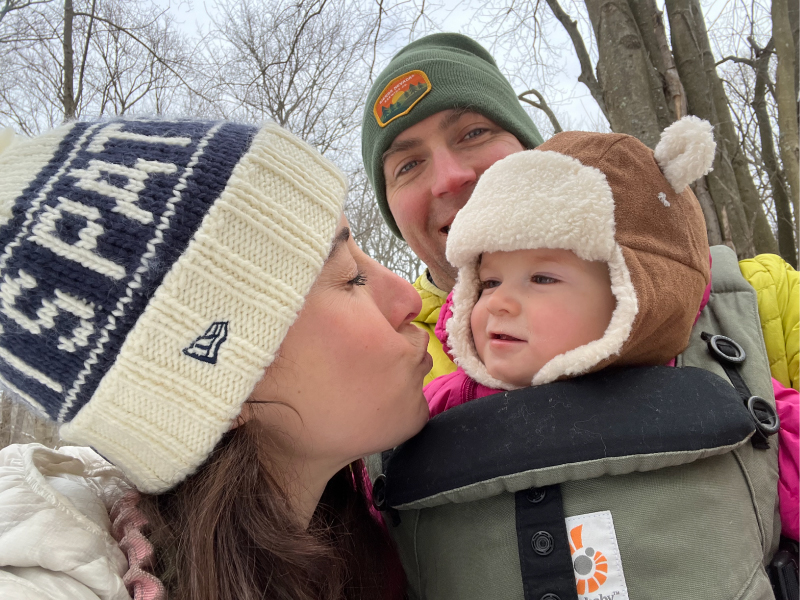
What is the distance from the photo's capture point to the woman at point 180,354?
39.4 inches

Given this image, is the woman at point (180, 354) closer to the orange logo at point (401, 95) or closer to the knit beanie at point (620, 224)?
the knit beanie at point (620, 224)

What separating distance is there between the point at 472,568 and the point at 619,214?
3.23 feet

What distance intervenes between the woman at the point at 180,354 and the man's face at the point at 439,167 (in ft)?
3.31

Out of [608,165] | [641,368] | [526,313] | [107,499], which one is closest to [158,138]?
[107,499]

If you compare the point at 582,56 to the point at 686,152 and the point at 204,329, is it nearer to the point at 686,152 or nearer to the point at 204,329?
the point at 686,152

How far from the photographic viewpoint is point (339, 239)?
129cm

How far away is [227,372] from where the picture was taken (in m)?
1.08

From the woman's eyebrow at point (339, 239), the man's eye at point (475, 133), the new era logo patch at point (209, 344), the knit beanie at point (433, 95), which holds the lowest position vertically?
the new era logo patch at point (209, 344)

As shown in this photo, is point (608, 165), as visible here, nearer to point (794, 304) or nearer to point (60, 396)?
point (794, 304)

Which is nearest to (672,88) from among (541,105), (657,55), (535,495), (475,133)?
(657,55)

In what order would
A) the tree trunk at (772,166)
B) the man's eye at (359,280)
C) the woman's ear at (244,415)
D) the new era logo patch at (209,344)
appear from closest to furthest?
the new era logo patch at (209,344)
the woman's ear at (244,415)
the man's eye at (359,280)
the tree trunk at (772,166)

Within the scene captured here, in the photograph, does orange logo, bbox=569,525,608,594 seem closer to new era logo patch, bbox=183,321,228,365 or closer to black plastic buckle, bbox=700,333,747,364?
black plastic buckle, bbox=700,333,747,364

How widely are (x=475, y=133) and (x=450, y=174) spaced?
29cm

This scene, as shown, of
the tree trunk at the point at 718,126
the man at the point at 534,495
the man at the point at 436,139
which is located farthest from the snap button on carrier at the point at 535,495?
the tree trunk at the point at 718,126
